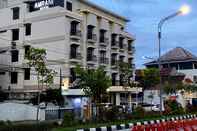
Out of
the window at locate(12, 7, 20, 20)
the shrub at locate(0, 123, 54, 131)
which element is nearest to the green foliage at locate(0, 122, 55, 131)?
the shrub at locate(0, 123, 54, 131)

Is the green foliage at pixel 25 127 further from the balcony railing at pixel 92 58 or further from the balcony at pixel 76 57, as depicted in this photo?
the balcony railing at pixel 92 58

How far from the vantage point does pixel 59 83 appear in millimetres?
50219

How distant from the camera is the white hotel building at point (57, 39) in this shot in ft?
165

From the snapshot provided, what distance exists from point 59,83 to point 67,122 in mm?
25826

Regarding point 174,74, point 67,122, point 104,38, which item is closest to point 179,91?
point 174,74

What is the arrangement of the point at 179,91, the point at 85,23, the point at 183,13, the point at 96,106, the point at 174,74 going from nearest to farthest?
the point at 183,13 < the point at 96,106 < the point at 85,23 < the point at 179,91 < the point at 174,74

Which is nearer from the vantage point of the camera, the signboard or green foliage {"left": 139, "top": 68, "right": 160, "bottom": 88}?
the signboard

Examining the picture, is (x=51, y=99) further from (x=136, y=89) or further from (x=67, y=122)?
(x=67, y=122)

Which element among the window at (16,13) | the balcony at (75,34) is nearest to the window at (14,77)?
the window at (16,13)

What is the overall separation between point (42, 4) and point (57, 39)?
20.9 ft

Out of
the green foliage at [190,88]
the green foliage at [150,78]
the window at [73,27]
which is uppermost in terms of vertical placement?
the window at [73,27]

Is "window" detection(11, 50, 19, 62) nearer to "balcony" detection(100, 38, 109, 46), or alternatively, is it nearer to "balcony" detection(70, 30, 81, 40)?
"balcony" detection(70, 30, 81, 40)

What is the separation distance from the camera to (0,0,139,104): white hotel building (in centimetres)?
5025

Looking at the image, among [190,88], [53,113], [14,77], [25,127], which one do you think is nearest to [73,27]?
[14,77]
